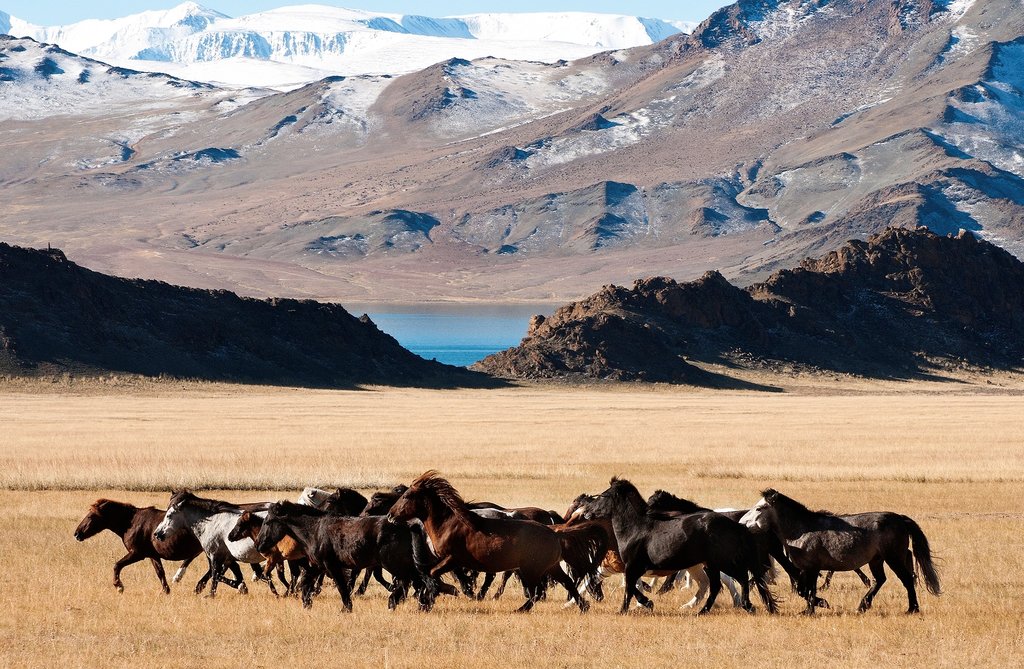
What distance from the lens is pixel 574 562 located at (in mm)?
18516

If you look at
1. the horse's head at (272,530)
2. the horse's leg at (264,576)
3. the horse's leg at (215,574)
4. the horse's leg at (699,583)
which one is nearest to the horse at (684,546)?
the horse's leg at (699,583)

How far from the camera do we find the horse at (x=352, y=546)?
18.0 meters

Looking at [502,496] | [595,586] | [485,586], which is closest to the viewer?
[595,586]

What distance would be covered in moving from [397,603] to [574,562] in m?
2.39

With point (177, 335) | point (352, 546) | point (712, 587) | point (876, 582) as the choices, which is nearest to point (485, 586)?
point (352, 546)

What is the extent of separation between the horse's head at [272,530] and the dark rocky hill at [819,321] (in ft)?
316

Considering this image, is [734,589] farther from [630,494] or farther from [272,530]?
[272,530]

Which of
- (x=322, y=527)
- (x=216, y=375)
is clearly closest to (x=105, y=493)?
(x=322, y=527)

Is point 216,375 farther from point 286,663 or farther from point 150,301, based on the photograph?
point 286,663

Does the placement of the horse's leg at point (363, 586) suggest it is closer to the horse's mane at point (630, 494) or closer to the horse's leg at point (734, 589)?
the horse's mane at point (630, 494)

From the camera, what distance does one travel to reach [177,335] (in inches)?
4466

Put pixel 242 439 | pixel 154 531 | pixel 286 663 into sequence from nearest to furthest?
pixel 286 663
pixel 154 531
pixel 242 439

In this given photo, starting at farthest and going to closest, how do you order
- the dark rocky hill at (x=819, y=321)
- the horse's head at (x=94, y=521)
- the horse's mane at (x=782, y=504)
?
1. the dark rocky hill at (x=819, y=321)
2. the horse's head at (x=94, y=521)
3. the horse's mane at (x=782, y=504)

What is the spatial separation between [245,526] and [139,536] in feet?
6.02
